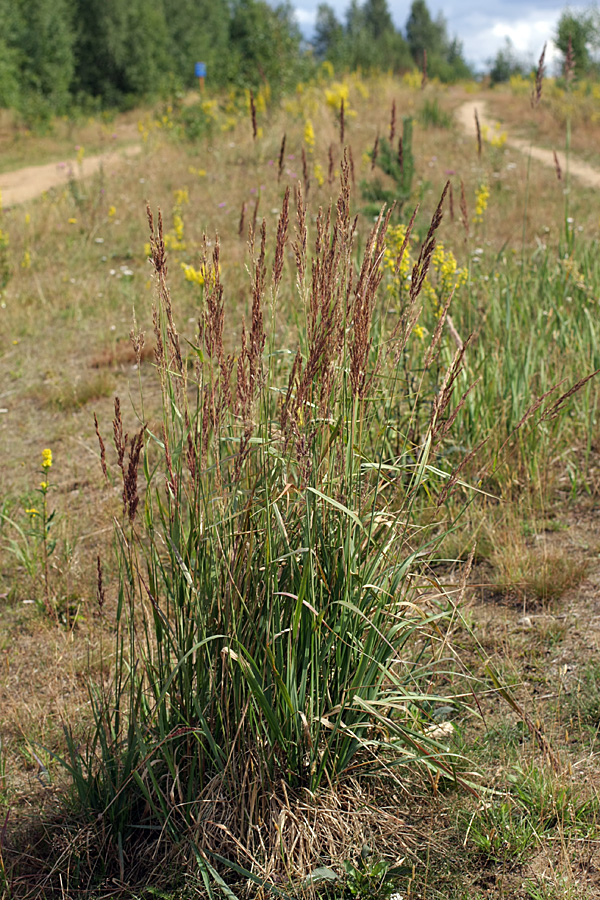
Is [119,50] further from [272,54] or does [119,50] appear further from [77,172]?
[77,172]

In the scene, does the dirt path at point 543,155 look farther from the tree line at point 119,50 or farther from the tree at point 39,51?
the tree at point 39,51

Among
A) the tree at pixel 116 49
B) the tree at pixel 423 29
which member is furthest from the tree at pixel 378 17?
the tree at pixel 116 49

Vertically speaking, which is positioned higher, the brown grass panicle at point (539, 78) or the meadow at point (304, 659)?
the brown grass panicle at point (539, 78)

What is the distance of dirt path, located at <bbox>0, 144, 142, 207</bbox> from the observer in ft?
39.0

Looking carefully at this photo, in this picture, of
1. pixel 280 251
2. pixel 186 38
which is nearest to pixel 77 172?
pixel 280 251

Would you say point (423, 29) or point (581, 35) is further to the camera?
point (423, 29)

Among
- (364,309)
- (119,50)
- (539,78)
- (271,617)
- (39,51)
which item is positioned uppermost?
(119,50)

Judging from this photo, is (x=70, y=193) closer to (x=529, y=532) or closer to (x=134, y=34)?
(x=529, y=532)

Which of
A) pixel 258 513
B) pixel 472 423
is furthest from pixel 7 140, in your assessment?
pixel 258 513

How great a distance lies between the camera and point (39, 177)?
13703 millimetres

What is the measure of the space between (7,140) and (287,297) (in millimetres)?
16340

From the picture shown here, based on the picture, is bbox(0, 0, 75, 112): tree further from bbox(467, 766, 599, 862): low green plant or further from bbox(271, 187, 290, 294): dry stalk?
bbox(467, 766, 599, 862): low green plant

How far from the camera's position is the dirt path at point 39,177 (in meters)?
11.9

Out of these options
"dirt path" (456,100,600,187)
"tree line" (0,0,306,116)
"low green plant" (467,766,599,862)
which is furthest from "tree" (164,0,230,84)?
"low green plant" (467,766,599,862)
